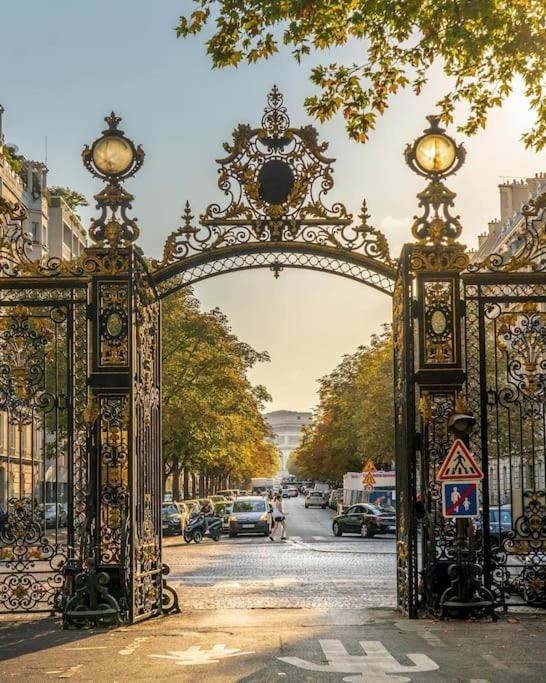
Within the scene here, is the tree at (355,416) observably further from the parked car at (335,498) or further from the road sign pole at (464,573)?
the road sign pole at (464,573)

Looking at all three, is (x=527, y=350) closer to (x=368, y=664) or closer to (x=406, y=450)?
(x=406, y=450)

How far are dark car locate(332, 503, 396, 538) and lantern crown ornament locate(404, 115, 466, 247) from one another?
32.7 m

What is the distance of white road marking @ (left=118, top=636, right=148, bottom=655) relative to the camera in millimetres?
12508

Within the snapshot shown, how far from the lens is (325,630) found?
14.2 meters

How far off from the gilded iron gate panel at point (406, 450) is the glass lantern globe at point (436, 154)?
4.02 ft

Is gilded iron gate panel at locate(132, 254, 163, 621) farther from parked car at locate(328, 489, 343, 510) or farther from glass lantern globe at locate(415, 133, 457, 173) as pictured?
parked car at locate(328, 489, 343, 510)

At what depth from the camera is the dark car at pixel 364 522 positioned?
4800cm

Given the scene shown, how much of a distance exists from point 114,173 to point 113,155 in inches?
9.4

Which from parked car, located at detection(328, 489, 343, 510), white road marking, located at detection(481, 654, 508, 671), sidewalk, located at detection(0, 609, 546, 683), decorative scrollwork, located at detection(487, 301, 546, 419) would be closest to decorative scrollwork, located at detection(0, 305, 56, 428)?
sidewalk, located at detection(0, 609, 546, 683)

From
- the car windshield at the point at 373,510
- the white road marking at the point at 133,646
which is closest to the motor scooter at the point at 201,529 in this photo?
the car windshield at the point at 373,510

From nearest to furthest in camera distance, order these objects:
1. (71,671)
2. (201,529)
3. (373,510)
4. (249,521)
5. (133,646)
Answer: (71,671)
(133,646)
(201,529)
(373,510)
(249,521)

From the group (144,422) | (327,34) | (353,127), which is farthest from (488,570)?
(327,34)

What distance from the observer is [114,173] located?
16203 mm

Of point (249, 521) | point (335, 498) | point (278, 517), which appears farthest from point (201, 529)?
point (335, 498)
